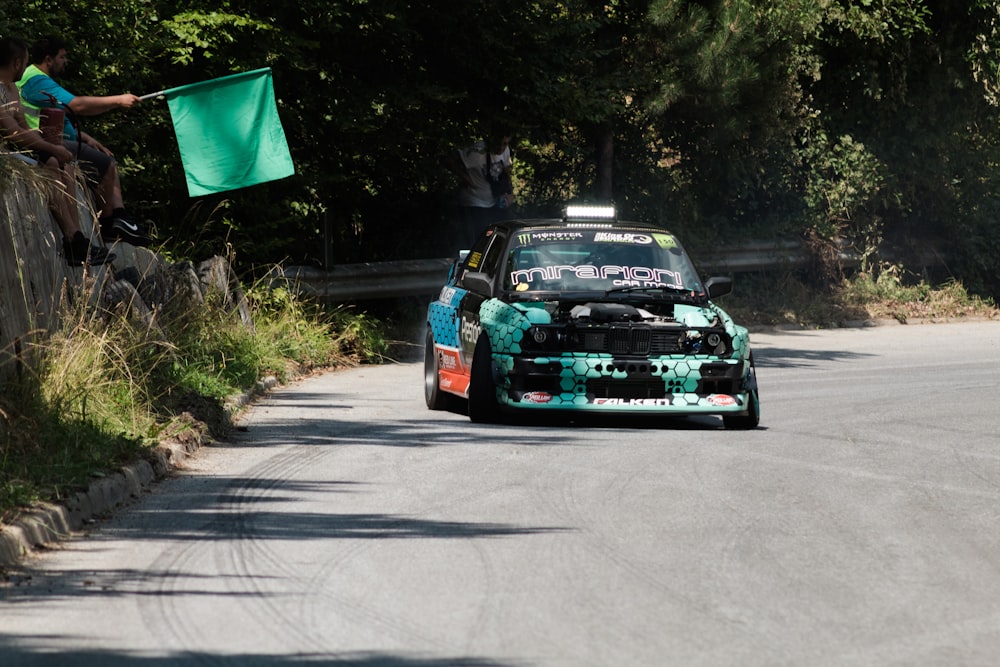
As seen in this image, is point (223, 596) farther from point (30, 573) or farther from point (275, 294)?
point (275, 294)

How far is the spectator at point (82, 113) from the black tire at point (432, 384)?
261 cm

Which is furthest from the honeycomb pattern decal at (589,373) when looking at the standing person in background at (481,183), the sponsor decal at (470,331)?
the standing person in background at (481,183)

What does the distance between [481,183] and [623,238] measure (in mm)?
7248

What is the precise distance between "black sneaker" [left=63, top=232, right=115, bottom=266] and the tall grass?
438 mm

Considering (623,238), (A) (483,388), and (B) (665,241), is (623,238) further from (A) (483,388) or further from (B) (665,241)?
(A) (483,388)

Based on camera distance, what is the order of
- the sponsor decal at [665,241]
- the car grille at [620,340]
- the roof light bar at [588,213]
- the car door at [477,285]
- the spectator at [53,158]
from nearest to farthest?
the car grille at [620,340], the spectator at [53,158], the car door at [477,285], the sponsor decal at [665,241], the roof light bar at [588,213]

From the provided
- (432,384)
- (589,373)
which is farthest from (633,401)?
(432,384)

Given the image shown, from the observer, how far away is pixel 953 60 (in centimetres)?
2511

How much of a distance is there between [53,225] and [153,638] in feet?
23.2

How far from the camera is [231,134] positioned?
15.2 m

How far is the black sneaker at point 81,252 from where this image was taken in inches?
489

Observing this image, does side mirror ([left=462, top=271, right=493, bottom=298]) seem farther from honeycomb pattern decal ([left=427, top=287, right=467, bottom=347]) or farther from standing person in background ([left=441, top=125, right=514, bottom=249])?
standing person in background ([left=441, top=125, right=514, bottom=249])

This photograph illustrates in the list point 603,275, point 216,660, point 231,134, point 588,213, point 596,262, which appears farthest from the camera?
point 231,134

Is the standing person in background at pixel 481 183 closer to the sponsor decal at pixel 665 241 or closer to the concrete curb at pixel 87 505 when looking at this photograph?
the sponsor decal at pixel 665 241
